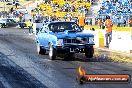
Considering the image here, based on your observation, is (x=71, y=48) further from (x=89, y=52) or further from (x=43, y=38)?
(x=43, y=38)

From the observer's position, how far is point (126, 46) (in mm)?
22156

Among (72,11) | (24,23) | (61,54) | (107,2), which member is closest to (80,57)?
(61,54)

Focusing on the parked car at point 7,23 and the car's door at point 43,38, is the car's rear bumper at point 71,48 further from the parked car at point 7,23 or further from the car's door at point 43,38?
the parked car at point 7,23

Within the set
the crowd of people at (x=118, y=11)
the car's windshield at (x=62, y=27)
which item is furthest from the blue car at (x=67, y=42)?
the crowd of people at (x=118, y=11)

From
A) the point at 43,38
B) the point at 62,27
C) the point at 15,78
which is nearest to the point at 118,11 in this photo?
the point at 43,38

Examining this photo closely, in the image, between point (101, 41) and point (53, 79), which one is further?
point (101, 41)

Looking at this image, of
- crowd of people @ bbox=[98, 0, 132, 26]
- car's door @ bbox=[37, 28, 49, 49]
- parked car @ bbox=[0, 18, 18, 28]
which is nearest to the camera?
car's door @ bbox=[37, 28, 49, 49]

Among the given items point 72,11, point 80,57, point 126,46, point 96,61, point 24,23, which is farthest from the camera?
point 24,23

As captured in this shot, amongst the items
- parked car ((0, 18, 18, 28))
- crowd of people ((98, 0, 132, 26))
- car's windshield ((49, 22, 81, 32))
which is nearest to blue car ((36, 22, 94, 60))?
car's windshield ((49, 22, 81, 32))

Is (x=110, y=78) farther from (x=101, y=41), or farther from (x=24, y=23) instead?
(x=24, y=23)

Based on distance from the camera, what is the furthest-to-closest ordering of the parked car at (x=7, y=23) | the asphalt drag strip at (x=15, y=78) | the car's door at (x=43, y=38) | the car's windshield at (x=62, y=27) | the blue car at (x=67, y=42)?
the parked car at (x=7, y=23)
the car's door at (x=43, y=38)
the car's windshield at (x=62, y=27)
the blue car at (x=67, y=42)
the asphalt drag strip at (x=15, y=78)

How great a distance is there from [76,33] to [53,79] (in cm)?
609

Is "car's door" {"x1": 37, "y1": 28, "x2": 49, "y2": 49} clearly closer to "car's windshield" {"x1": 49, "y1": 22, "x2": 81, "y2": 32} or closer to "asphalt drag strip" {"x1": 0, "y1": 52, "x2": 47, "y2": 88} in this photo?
"car's windshield" {"x1": 49, "y1": 22, "x2": 81, "y2": 32}

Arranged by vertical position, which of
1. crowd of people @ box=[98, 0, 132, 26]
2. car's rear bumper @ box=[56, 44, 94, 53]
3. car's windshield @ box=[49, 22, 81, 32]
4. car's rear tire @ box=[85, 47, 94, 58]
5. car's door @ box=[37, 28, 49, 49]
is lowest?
car's rear tire @ box=[85, 47, 94, 58]
